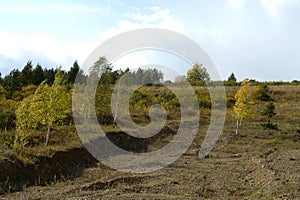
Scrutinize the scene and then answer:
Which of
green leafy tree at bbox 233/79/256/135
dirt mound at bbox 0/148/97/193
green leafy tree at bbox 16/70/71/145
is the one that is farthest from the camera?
green leafy tree at bbox 233/79/256/135

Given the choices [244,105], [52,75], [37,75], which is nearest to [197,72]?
[244,105]

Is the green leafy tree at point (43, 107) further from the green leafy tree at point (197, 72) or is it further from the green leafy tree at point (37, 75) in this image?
the green leafy tree at point (37, 75)

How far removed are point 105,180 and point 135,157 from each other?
683 cm

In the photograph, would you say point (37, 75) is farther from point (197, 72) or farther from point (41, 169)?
point (41, 169)

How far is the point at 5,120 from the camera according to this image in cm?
2580

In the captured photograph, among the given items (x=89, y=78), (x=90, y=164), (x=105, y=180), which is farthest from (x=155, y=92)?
(x=105, y=180)

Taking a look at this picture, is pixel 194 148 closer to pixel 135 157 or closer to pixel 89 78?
pixel 135 157

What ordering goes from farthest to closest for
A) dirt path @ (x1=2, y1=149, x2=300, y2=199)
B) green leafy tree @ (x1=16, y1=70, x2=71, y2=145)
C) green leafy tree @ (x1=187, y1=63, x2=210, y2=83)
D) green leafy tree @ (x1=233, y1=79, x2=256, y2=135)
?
green leafy tree @ (x1=233, y1=79, x2=256, y2=135)
green leafy tree @ (x1=16, y1=70, x2=71, y2=145)
green leafy tree @ (x1=187, y1=63, x2=210, y2=83)
dirt path @ (x1=2, y1=149, x2=300, y2=199)

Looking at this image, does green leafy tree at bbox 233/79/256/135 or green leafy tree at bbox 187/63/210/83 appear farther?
green leafy tree at bbox 233/79/256/135

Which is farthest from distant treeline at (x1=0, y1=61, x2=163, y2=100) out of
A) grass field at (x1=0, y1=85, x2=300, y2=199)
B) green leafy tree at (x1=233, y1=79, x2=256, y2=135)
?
green leafy tree at (x1=233, y1=79, x2=256, y2=135)

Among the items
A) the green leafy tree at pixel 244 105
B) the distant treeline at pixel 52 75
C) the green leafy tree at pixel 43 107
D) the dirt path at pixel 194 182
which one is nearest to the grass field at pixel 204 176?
the dirt path at pixel 194 182

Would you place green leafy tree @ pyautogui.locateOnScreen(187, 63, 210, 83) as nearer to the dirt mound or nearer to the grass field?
the grass field

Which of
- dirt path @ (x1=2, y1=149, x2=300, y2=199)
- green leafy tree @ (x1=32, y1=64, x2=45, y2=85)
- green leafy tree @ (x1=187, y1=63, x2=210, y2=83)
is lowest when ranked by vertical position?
dirt path @ (x1=2, y1=149, x2=300, y2=199)

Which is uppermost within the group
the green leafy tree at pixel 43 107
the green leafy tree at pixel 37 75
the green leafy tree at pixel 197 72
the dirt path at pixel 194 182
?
the green leafy tree at pixel 37 75
